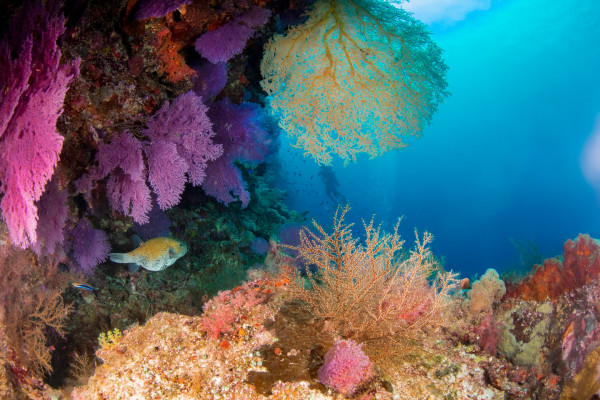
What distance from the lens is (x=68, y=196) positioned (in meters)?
3.18

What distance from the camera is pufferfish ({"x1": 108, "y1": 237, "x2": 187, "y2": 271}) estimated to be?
3523mm

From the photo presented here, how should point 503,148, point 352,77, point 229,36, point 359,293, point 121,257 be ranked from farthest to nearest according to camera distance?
point 503,148
point 352,77
point 121,257
point 229,36
point 359,293

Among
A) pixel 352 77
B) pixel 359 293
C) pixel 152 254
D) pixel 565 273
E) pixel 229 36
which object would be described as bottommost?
pixel 152 254

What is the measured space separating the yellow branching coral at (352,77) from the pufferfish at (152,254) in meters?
2.29

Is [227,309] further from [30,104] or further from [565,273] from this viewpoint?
[565,273]

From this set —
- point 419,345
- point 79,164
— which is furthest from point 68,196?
point 419,345

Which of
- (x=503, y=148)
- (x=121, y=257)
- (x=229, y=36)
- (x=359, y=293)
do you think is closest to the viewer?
(x=359, y=293)

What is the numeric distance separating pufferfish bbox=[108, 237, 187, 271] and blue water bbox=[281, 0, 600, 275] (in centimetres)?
3705

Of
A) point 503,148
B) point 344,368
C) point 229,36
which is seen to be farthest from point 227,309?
point 503,148

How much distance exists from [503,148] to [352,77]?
92830 millimetres

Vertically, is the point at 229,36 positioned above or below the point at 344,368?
above

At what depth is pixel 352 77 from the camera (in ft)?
13.5

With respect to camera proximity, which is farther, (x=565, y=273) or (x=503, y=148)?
(x=503, y=148)

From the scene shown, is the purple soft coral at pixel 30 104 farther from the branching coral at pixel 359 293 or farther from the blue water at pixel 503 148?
the blue water at pixel 503 148
